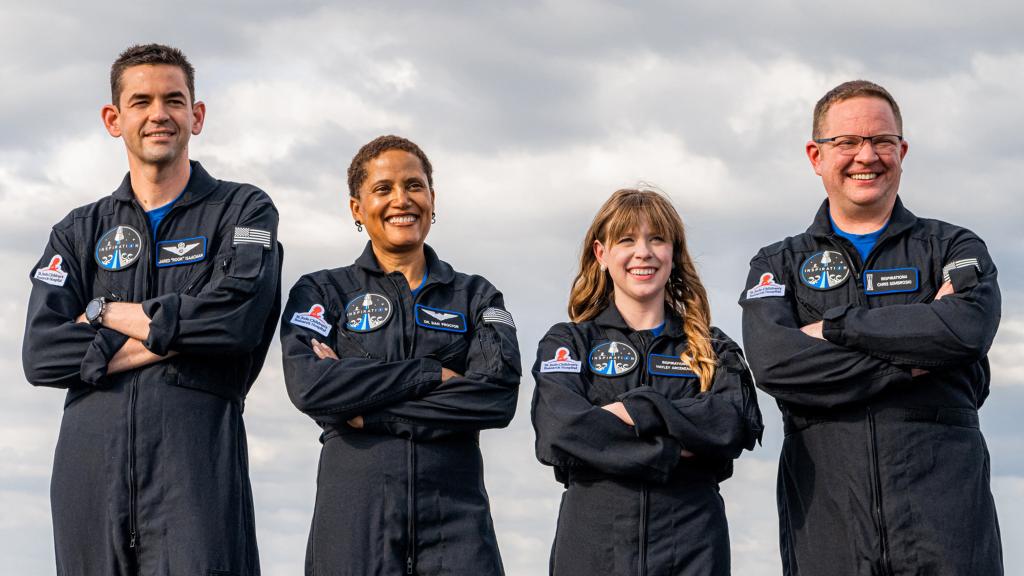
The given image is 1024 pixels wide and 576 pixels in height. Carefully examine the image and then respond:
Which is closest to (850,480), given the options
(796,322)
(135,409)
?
(796,322)

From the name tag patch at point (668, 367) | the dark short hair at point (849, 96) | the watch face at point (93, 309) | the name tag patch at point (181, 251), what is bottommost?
the name tag patch at point (668, 367)

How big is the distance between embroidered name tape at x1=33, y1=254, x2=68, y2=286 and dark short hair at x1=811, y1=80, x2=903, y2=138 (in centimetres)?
471

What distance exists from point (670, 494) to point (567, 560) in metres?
0.71

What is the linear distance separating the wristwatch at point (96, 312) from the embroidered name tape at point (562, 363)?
2625mm

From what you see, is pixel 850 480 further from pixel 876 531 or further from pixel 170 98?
pixel 170 98

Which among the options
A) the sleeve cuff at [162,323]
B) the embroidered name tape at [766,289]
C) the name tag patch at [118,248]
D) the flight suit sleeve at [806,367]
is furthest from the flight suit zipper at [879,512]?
the name tag patch at [118,248]

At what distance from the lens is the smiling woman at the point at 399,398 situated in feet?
23.7

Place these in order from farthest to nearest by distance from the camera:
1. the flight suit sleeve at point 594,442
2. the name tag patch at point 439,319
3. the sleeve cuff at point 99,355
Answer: the name tag patch at point 439,319, the sleeve cuff at point 99,355, the flight suit sleeve at point 594,442

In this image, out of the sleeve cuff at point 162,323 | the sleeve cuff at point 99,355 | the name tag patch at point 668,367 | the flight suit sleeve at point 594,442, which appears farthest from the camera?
the name tag patch at point 668,367

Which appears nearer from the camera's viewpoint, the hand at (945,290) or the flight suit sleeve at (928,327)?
the flight suit sleeve at (928,327)

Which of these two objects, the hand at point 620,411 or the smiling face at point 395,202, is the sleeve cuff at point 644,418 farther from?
the smiling face at point 395,202

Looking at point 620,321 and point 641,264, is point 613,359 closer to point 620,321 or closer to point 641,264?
point 620,321

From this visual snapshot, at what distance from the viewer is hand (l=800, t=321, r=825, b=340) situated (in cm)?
721

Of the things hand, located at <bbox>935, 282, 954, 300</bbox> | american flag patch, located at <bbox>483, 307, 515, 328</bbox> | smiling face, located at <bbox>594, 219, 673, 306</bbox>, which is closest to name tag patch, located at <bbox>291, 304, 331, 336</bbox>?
american flag patch, located at <bbox>483, 307, 515, 328</bbox>
